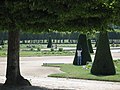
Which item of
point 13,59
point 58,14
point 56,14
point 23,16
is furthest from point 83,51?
point 58,14

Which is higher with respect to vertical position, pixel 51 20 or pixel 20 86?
pixel 51 20

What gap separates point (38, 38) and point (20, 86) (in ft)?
203

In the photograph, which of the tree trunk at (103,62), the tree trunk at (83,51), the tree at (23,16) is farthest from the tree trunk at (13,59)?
the tree trunk at (83,51)

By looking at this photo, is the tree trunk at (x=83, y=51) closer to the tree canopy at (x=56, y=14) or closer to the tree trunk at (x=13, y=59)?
the tree trunk at (x=13, y=59)

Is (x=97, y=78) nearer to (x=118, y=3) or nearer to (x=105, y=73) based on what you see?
(x=105, y=73)

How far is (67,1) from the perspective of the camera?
351 inches

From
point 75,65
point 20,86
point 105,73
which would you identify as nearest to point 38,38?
point 75,65

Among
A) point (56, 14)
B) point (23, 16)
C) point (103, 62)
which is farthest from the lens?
point (103, 62)

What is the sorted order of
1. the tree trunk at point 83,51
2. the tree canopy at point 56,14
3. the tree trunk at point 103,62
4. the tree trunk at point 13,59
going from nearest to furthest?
the tree canopy at point 56,14 → the tree trunk at point 13,59 → the tree trunk at point 103,62 → the tree trunk at point 83,51

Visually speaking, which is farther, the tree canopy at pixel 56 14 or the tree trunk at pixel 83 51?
the tree trunk at pixel 83 51

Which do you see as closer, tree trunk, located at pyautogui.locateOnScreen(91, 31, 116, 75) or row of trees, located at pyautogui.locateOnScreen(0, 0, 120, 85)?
row of trees, located at pyautogui.locateOnScreen(0, 0, 120, 85)

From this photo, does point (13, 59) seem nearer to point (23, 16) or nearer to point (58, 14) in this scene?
point (23, 16)

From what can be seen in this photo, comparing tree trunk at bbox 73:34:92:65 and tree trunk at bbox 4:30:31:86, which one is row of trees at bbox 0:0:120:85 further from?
tree trunk at bbox 73:34:92:65

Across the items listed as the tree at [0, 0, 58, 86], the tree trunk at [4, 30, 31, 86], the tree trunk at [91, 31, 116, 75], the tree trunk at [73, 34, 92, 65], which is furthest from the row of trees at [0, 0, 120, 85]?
the tree trunk at [73, 34, 92, 65]
